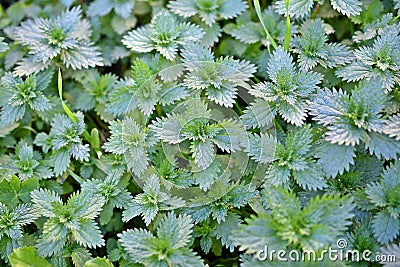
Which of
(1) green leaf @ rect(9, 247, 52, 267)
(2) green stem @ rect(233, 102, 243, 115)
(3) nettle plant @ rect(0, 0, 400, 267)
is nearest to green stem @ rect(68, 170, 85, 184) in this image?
(3) nettle plant @ rect(0, 0, 400, 267)

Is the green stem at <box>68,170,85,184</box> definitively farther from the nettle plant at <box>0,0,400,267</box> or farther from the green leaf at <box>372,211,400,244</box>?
the green leaf at <box>372,211,400,244</box>

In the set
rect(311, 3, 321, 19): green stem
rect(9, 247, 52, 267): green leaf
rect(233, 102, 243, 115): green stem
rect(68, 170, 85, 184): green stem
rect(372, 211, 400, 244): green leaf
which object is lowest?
rect(9, 247, 52, 267): green leaf

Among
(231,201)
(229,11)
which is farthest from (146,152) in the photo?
(229,11)

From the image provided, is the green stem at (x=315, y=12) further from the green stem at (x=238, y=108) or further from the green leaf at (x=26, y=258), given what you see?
the green leaf at (x=26, y=258)

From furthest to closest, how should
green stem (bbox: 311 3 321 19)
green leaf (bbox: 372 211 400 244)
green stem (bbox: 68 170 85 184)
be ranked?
green stem (bbox: 311 3 321 19), green stem (bbox: 68 170 85 184), green leaf (bbox: 372 211 400 244)

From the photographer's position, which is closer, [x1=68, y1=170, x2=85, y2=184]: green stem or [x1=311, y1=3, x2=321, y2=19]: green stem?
[x1=68, y1=170, x2=85, y2=184]: green stem

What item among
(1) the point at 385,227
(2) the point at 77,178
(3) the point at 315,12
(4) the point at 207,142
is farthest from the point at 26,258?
(3) the point at 315,12

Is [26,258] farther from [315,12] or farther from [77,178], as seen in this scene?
[315,12]

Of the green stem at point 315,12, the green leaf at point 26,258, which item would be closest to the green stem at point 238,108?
the green stem at point 315,12
